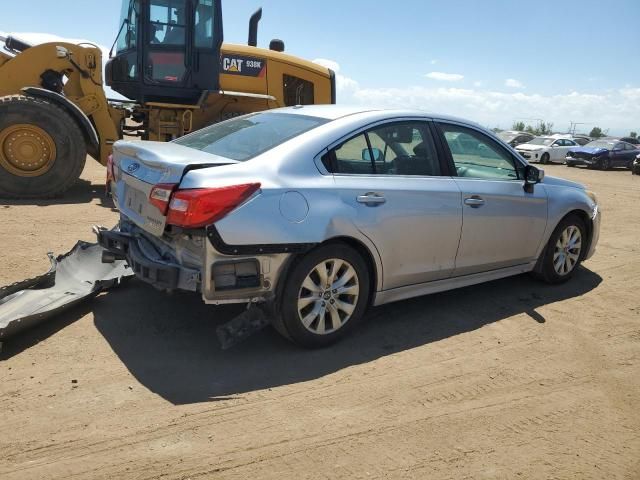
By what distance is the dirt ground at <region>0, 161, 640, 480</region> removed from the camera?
9.00 feet

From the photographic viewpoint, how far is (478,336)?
4.36 m

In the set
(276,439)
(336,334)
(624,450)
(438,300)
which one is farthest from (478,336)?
(276,439)

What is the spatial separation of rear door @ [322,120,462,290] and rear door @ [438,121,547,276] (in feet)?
0.53

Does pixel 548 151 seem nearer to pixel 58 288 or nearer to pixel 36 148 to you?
pixel 36 148

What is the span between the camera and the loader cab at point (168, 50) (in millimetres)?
9234

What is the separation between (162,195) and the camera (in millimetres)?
3469

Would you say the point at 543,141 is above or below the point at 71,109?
above

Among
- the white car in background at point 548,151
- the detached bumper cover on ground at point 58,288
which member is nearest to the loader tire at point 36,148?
the detached bumper cover on ground at point 58,288

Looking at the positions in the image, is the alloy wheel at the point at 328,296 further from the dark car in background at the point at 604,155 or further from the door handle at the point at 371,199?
the dark car in background at the point at 604,155

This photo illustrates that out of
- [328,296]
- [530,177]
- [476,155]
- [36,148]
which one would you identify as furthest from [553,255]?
[36,148]

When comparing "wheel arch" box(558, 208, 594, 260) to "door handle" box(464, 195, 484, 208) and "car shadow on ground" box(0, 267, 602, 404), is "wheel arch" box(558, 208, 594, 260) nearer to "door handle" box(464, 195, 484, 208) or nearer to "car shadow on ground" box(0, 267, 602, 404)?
"car shadow on ground" box(0, 267, 602, 404)

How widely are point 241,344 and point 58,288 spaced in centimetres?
159

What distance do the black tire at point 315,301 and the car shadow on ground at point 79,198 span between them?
5.52 meters

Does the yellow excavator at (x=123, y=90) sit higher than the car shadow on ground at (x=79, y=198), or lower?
higher
